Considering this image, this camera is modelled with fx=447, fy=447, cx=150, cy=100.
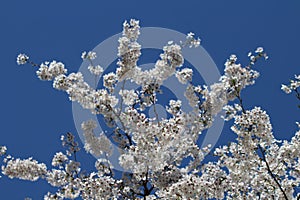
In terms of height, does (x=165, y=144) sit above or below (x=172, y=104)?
below

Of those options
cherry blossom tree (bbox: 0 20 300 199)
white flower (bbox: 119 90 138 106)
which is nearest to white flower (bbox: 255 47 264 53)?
cherry blossom tree (bbox: 0 20 300 199)

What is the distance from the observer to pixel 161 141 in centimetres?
800

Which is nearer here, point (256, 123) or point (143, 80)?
point (256, 123)

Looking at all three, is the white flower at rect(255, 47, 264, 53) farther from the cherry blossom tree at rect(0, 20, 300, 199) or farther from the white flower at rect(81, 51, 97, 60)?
the white flower at rect(81, 51, 97, 60)

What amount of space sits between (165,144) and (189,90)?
4.48ft

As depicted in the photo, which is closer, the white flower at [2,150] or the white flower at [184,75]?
the white flower at [2,150]

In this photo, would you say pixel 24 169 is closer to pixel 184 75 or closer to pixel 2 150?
pixel 2 150

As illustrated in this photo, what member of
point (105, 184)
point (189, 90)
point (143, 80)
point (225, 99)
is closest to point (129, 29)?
point (143, 80)

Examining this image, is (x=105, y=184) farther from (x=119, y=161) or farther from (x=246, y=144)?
(x=246, y=144)

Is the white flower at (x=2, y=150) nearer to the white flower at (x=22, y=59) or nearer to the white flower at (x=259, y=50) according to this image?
the white flower at (x=22, y=59)

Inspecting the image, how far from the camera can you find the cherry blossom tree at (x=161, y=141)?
7.66 m

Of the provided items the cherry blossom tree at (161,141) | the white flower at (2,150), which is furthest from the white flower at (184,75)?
the white flower at (2,150)

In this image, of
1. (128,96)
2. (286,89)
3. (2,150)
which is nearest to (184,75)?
(128,96)

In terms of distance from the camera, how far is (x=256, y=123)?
7.53 metres
